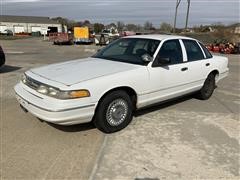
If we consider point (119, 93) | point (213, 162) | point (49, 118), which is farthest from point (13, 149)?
point (213, 162)

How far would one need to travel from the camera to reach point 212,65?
648 cm

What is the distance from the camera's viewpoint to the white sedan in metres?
3.97

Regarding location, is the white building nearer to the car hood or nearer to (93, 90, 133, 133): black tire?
the car hood

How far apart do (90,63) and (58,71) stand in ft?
2.27

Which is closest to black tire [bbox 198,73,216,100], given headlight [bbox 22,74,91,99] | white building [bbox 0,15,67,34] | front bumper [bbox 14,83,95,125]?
front bumper [bbox 14,83,95,125]

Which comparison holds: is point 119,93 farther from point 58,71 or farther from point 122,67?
point 58,71

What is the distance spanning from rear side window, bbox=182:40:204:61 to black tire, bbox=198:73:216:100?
0.68m

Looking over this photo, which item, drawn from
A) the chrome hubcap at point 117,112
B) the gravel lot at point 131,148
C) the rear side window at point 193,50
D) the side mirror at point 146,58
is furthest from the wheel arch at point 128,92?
the rear side window at point 193,50

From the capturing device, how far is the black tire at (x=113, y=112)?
432 cm

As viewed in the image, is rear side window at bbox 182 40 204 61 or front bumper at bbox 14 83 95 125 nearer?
front bumper at bbox 14 83 95 125

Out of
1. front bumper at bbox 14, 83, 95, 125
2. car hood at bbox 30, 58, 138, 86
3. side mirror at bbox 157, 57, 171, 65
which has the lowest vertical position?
front bumper at bbox 14, 83, 95, 125

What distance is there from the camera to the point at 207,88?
6.62 meters

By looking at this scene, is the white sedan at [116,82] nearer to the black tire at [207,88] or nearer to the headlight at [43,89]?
the headlight at [43,89]

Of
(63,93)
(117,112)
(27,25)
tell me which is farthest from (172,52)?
(27,25)
